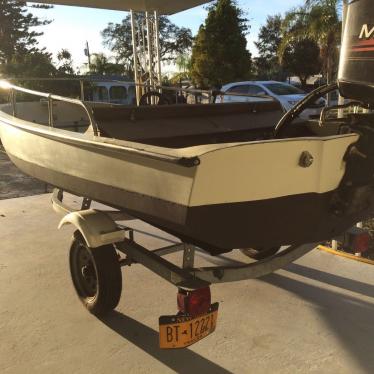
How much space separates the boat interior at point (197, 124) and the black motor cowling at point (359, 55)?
0.27m

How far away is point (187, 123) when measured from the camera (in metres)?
3.57

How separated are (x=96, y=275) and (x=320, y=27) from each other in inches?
657

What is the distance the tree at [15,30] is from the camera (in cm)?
3745

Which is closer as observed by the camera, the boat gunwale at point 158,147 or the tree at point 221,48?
the boat gunwale at point 158,147

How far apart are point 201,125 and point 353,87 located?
1.32 metres

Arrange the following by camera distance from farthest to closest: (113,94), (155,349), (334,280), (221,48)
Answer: (221,48) → (113,94) → (334,280) → (155,349)

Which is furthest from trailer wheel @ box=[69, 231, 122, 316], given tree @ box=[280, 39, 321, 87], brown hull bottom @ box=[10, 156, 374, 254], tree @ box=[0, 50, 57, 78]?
tree @ box=[280, 39, 321, 87]

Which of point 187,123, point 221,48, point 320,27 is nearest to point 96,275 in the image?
point 187,123

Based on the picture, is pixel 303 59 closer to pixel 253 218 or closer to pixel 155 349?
pixel 155 349

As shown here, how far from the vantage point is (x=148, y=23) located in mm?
9211

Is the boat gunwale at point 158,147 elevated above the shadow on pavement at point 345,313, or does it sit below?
above

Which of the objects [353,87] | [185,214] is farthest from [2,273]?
[353,87]

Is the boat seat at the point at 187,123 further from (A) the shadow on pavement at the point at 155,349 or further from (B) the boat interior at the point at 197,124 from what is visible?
(A) the shadow on pavement at the point at 155,349

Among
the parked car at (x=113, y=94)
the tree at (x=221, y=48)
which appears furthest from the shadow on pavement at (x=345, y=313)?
the tree at (x=221, y=48)
